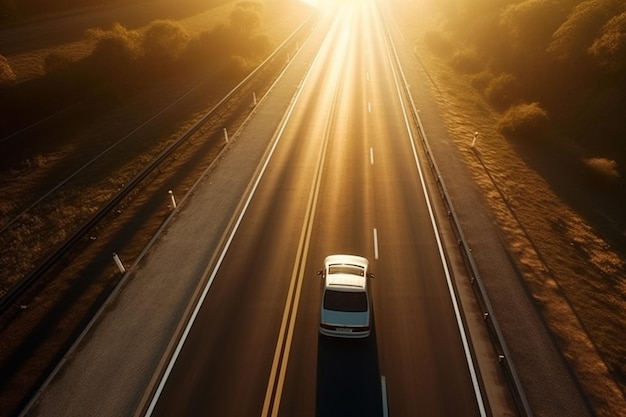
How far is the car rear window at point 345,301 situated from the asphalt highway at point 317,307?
1.30 m

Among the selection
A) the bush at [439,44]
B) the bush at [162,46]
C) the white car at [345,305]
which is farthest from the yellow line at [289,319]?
the bush at [439,44]

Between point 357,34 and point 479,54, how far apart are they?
24215 millimetres

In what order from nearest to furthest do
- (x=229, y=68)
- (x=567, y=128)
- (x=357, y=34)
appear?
(x=567, y=128) < (x=229, y=68) < (x=357, y=34)

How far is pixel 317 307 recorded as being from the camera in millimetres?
13375

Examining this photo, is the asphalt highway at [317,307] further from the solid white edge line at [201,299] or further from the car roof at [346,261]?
the car roof at [346,261]

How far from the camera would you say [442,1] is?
243 feet

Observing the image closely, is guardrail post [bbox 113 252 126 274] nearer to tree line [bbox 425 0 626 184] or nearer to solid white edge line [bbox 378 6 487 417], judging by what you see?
solid white edge line [bbox 378 6 487 417]

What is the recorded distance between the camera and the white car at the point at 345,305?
38.1 feet

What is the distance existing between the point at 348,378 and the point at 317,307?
3.07 meters

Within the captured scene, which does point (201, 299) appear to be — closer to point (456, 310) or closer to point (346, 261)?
point (346, 261)

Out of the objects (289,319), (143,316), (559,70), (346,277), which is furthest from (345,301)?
(559,70)

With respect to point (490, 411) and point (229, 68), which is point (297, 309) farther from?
point (229, 68)

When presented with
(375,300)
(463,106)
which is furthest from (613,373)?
(463,106)

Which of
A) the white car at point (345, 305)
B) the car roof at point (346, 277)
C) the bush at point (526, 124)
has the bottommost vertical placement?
the white car at point (345, 305)
